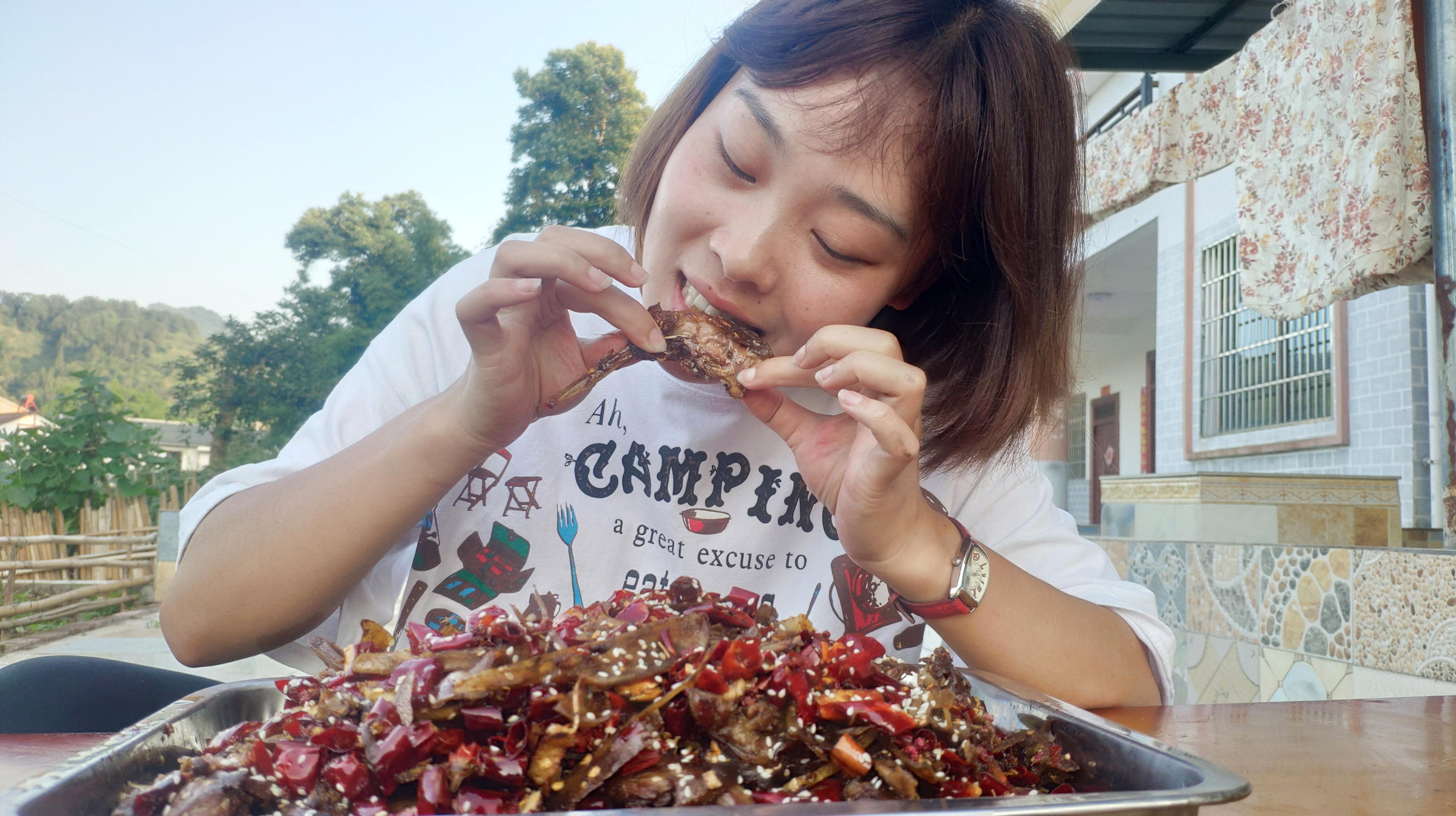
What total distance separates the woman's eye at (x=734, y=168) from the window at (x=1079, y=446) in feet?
49.8

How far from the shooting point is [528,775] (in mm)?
600

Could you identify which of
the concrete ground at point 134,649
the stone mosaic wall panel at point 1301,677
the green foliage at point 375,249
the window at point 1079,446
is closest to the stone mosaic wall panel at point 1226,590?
the stone mosaic wall panel at point 1301,677

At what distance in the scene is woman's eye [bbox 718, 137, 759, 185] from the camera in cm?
130

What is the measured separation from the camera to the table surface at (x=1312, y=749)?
0.80 m

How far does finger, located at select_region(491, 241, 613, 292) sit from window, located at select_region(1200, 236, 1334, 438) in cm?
699

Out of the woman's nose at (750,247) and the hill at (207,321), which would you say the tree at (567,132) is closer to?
the hill at (207,321)

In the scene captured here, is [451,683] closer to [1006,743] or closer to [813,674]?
[813,674]

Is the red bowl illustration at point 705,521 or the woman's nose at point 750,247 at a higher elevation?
the woman's nose at point 750,247

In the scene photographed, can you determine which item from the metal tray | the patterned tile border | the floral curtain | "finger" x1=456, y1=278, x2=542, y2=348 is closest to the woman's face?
"finger" x1=456, y1=278, x2=542, y2=348

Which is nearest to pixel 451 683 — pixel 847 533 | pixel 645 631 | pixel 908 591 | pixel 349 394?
pixel 645 631

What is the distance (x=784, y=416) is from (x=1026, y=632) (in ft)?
1.50

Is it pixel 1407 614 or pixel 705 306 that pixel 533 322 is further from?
pixel 1407 614

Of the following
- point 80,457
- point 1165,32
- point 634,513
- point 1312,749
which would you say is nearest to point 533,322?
point 634,513

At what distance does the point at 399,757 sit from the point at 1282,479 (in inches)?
243
